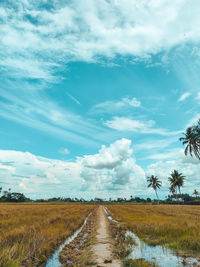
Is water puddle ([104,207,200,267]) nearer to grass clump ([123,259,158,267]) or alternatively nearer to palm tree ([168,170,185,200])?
grass clump ([123,259,158,267])

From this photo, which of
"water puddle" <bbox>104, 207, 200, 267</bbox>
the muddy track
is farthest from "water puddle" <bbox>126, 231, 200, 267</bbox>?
the muddy track

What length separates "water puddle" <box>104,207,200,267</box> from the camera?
5986 mm

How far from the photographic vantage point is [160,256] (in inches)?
271

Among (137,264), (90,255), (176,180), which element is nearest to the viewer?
(137,264)

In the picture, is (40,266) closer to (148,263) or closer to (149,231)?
(148,263)

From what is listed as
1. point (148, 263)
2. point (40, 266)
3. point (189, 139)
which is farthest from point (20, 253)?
point (189, 139)

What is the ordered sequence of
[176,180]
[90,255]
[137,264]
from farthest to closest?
1. [176,180]
2. [90,255]
3. [137,264]

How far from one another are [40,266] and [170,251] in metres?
4.48

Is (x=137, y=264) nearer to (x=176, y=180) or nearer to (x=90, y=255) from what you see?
(x=90, y=255)

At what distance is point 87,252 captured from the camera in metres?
7.26

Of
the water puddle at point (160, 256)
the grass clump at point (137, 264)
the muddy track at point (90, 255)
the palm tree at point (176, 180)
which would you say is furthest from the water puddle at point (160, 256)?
the palm tree at point (176, 180)

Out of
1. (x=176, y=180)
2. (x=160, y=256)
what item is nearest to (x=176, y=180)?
(x=176, y=180)

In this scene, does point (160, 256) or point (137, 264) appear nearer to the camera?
point (137, 264)

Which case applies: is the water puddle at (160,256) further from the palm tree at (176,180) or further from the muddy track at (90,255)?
the palm tree at (176,180)
